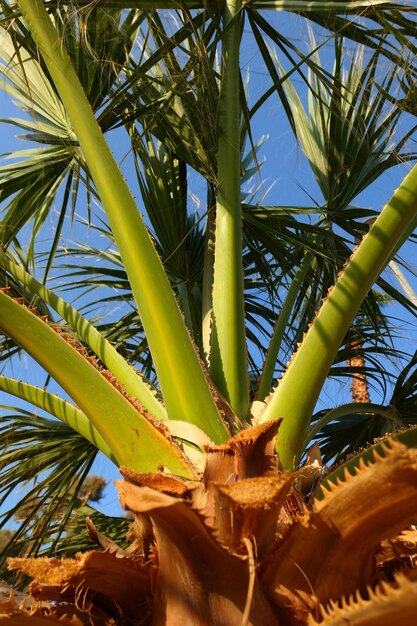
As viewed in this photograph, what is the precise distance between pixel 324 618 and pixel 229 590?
20 cm

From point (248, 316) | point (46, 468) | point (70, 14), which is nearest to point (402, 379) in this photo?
point (248, 316)

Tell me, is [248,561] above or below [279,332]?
below

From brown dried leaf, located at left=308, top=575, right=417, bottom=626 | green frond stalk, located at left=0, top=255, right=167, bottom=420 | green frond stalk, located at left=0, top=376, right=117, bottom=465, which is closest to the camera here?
brown dried leaf, located at left=308, top=575, right=417, bottom=626

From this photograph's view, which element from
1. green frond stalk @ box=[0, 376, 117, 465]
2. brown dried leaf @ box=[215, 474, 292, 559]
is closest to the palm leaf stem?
green frond stalk @ box=[0, 376, 117, 465]

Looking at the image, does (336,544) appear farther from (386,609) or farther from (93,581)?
(93,581)

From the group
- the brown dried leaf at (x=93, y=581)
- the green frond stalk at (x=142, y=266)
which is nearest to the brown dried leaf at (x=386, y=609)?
the brown dried leaf at (x=93, y=581)

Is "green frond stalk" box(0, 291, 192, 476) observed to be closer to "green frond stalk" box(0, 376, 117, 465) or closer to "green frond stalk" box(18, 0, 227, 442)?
"green frond stalk" box(18, 0, 227, 442)

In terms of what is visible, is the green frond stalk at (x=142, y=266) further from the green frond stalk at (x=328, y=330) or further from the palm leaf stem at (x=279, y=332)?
the palm leaf stem at (x=279, y=332)

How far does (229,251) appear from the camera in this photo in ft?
7.48

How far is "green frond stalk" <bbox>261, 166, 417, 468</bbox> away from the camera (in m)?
1.77

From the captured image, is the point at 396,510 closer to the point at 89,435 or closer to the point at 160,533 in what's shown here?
the point at 160,533

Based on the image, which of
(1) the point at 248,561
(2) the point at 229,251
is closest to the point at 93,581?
(1) the point at 248,561

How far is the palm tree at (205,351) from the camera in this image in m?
1.22

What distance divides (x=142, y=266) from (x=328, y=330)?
0.58 meters
